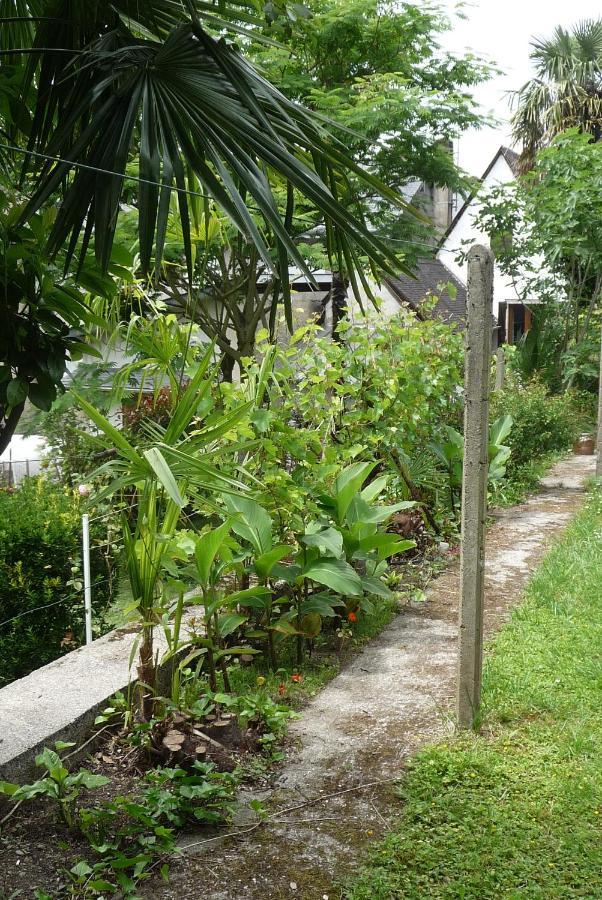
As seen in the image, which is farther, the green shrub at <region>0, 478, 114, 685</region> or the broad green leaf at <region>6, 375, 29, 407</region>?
the green shrub at <region>0, 478, 114, 685</region>

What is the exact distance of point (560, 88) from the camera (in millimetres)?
23609

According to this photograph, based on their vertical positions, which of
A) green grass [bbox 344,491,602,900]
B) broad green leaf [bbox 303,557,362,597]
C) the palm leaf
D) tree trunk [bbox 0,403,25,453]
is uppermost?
the palm leaf

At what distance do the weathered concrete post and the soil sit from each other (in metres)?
0.30

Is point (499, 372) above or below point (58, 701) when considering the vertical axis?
above

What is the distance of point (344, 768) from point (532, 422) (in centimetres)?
896

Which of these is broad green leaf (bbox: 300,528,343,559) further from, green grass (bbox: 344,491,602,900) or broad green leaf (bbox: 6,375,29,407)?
broad green leaf (bbox: 6,375,29,407)

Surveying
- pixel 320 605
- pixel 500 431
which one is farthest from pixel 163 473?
pixel 500 431

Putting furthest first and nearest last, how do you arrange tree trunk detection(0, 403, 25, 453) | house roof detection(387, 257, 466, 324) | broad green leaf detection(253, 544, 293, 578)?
house roof detection(387, 257, 466, 324), broad green leaf detection(253, 544, 293, 578), tree trunk detection(0, 403, 25, 453)

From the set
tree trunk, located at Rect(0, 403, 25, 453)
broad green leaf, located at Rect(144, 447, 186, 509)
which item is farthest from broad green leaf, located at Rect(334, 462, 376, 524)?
tree trunk, located at Rect(0, 403, 25, 453)

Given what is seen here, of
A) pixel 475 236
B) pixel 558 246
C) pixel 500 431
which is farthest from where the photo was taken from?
pixel 475 236

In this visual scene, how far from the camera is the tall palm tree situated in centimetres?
219

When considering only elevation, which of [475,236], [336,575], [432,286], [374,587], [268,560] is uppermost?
[475,236]

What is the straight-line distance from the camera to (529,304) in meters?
17.9

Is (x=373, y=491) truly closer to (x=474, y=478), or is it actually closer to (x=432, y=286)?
(x=474, y=478)
